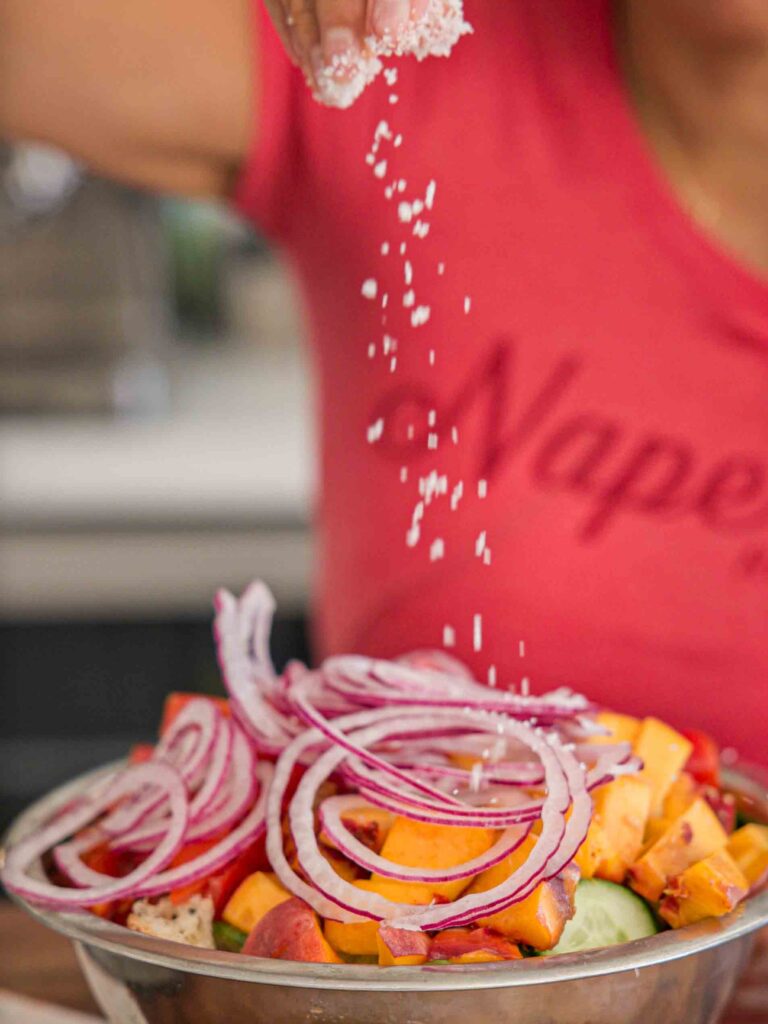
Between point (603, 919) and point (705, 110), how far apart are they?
23.1 inches

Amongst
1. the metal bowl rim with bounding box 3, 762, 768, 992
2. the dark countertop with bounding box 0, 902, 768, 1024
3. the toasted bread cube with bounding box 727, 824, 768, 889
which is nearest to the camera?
the metal bowl rim with bounding box 3, 762, 768, 992

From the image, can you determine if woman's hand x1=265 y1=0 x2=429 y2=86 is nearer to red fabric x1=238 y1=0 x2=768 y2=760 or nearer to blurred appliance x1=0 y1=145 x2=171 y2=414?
red fabric x1=238 y1=0 x2=768 y2=760

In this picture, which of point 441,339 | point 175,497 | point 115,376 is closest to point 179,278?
point 115,376

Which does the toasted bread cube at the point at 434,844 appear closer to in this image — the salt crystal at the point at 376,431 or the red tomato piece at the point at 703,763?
the red tomato piece at the point at 703,763

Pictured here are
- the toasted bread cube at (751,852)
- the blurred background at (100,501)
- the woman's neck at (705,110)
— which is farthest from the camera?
the blurred background at (100,501)

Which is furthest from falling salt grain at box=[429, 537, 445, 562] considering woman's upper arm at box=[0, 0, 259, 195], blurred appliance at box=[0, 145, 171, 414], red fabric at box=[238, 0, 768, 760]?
blurred appliance at box=[0, 145, 171, 414]

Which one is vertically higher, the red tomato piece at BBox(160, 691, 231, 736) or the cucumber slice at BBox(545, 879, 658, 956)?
the red tomato piece at BBox(160, 691, 231, 736)

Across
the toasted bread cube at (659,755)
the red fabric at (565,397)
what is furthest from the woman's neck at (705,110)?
the toasted bread cube at (659,755)

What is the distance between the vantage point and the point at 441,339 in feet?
3.10

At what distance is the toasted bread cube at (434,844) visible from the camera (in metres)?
0.58

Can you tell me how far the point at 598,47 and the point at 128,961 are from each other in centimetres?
69

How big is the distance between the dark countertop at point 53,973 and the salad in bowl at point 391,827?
129 millimetres

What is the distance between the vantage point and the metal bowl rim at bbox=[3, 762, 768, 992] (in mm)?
499

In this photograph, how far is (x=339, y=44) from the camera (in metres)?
0.53
